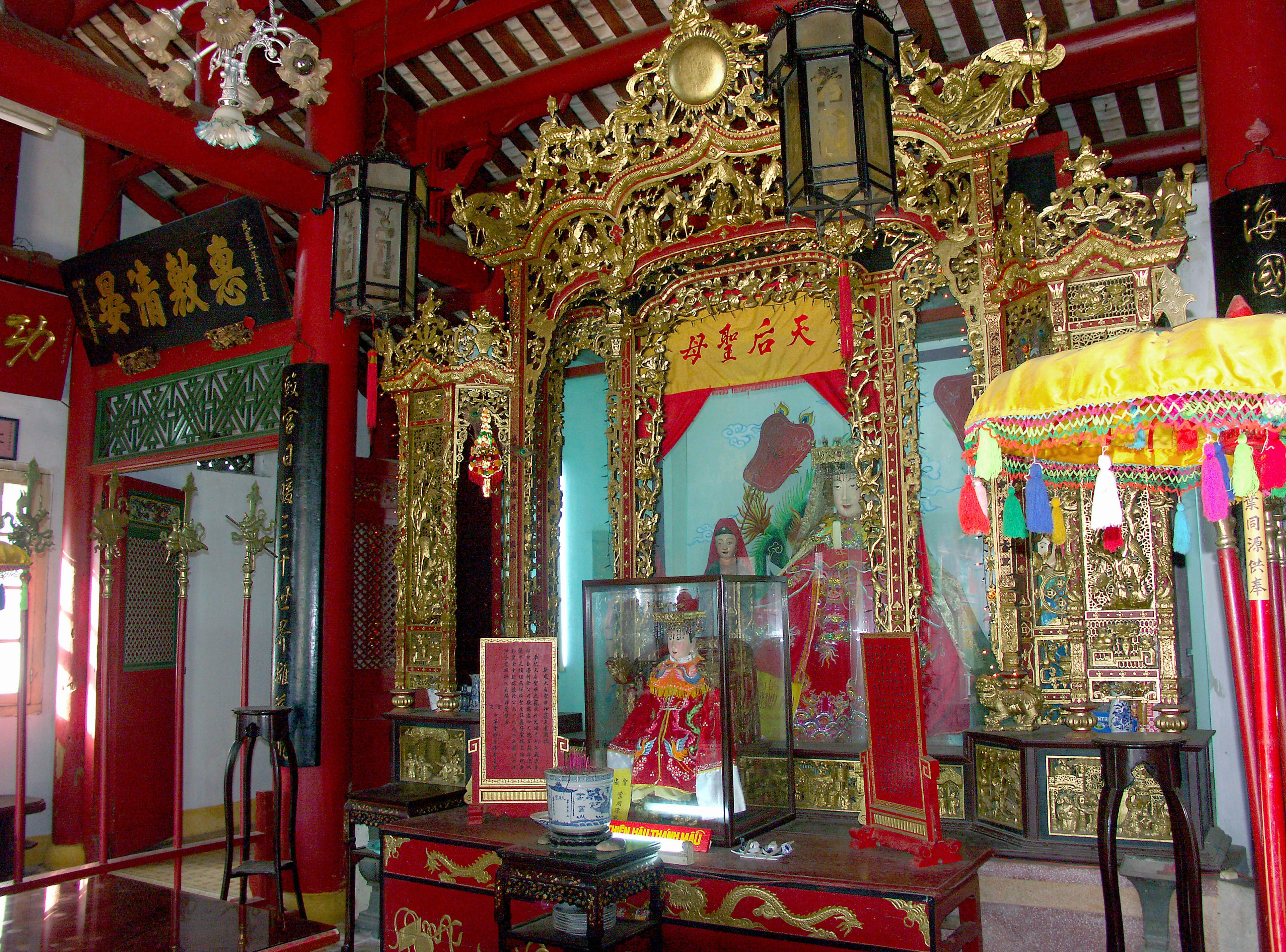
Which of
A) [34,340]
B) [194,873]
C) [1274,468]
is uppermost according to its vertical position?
[34,340]

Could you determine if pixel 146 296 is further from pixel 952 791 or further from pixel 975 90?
pixel 952 791

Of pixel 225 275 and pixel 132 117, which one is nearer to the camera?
pixel 132 117

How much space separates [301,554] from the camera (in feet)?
16.0

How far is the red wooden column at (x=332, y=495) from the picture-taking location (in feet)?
15.6

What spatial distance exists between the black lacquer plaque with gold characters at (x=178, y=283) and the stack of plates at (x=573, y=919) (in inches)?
145

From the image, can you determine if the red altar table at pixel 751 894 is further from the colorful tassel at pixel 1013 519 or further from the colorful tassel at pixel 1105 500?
the colorful tassel at pixel 1105 500

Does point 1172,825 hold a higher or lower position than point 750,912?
higher

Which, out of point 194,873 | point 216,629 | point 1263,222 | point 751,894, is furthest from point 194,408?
point 1263,222

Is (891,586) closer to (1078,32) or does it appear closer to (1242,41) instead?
(1242,41)

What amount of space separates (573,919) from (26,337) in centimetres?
549

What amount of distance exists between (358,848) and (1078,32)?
5202mm

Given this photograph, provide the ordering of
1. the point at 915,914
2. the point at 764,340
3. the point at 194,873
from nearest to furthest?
the point at 915,914 < the point at 764,340 < the point at 194,873

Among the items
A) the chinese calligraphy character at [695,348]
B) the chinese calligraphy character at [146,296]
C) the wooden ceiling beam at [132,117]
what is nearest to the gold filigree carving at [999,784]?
the chinese calligraphy character at [695,348]

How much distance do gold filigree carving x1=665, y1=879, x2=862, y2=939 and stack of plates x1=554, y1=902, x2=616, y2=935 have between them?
0.90 feet
